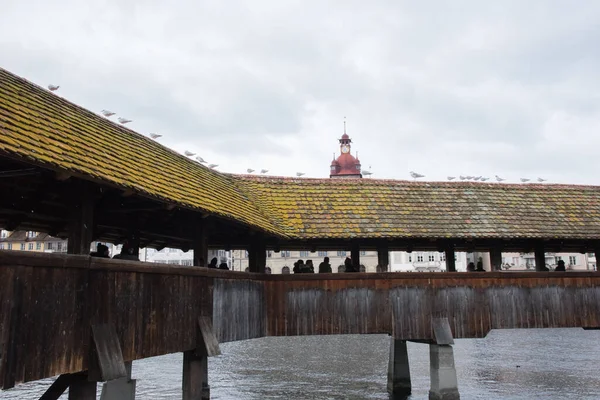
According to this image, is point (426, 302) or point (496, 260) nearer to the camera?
point (426, 302)

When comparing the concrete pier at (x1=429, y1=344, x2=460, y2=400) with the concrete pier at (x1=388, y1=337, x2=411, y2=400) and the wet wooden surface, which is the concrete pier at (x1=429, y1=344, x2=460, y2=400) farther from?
the concrete pier at (x1=388, y1=337, x2=411, y2=400)

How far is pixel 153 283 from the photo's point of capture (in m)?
9.84

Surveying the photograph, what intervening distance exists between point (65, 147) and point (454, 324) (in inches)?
428

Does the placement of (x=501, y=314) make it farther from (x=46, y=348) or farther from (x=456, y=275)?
(x=46, y=348)

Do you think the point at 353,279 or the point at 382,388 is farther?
the point at 382,388

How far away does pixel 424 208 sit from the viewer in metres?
16.5

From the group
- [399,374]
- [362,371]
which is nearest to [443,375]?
[399,374]

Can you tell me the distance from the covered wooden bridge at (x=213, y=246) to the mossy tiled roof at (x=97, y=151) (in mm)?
43

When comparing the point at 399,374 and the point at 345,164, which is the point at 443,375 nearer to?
the point at 399,374

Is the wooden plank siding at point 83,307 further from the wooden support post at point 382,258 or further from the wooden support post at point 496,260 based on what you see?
the wooden support post at point 496,260

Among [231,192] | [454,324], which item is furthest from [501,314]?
[231,192]

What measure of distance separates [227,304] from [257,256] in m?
2.55

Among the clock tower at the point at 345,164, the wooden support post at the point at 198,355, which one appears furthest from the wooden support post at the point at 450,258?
the clock tower at the point at 345,164

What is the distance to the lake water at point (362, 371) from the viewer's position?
2256 cm
